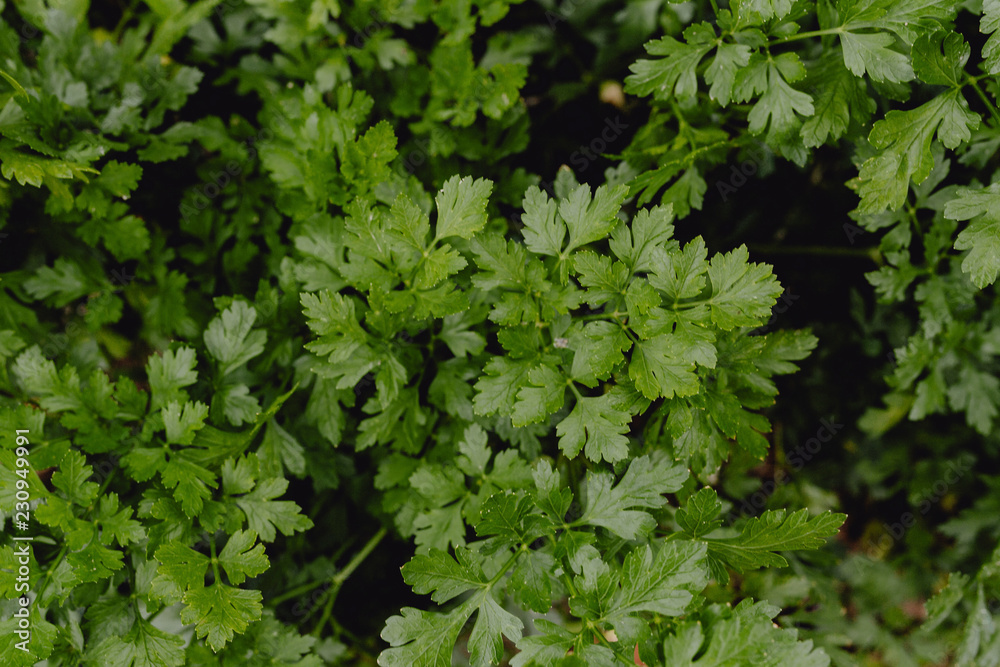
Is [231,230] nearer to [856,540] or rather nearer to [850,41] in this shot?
[850,41]

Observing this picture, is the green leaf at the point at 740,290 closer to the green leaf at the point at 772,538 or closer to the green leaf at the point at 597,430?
the green leaf at the point at 597,430

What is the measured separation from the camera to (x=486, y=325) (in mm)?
1719

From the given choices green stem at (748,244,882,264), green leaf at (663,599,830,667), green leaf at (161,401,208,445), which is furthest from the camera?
green stem at (748,244,882,264)

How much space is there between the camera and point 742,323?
1303 millimetres

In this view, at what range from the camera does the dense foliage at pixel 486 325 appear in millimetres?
1384

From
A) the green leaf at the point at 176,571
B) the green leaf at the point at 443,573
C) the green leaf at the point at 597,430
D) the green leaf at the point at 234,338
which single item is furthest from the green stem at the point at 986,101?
the green leaf at the point at 176,571

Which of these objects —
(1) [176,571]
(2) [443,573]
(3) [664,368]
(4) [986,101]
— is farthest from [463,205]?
(4) [986,101]

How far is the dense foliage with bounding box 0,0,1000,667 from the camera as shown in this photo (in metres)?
1.38

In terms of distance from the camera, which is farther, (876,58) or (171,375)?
(171,375)

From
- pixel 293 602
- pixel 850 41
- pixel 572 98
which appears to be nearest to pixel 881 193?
pixel 850 41

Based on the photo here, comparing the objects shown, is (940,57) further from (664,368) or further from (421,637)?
(421,637)

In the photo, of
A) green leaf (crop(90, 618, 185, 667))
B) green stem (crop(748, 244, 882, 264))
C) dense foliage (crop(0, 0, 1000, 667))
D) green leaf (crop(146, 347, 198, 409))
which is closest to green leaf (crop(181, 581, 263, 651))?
dense foliage (crop(0, 0, 1000, 667))

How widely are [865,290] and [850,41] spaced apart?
112 centimetres

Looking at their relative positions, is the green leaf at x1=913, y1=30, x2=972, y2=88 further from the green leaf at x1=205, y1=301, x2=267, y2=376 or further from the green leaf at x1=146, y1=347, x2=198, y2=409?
the green leaf at x1=146, y1=347, x2=198, y2=409
